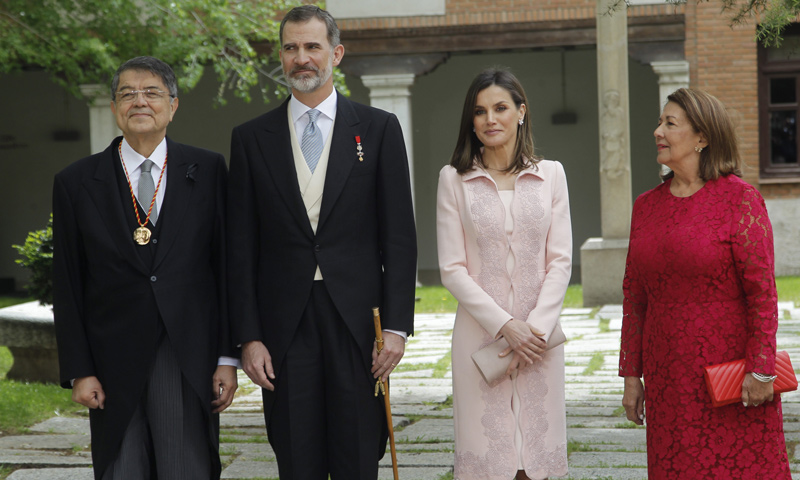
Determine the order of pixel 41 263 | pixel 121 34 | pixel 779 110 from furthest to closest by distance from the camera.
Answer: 1. pixel 779 110
2. pixel 121 34
3. pixel 41 263

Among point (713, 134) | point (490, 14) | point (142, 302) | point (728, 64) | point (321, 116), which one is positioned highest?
point (490, 14)

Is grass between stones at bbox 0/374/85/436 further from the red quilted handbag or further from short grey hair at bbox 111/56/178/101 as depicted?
the red quilted handbag

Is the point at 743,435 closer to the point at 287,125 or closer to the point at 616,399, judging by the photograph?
the point at 287,125

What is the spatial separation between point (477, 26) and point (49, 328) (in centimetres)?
914

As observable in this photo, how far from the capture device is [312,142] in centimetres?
341

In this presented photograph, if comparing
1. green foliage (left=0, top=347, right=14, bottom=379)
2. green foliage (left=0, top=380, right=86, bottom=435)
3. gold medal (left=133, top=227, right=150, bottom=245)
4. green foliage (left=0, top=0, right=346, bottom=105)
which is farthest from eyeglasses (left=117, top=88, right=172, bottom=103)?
green foliage (left=0, top=0, right=346, bottom=105)

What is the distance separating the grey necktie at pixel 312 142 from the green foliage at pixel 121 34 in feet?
21.8

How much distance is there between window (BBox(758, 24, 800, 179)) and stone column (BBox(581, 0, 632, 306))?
4.95 m

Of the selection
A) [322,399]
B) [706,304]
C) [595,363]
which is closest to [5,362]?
A: [595,363]

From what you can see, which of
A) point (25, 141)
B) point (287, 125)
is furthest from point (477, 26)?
point (287, 125)

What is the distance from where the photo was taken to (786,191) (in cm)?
1468

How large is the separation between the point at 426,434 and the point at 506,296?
2.12m

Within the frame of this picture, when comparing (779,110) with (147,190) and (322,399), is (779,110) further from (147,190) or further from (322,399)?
(147,190)

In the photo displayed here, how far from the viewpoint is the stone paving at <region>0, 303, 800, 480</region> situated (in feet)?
15.5
